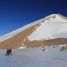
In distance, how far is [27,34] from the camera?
93.4m

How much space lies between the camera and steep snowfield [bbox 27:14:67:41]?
8918 centimetres

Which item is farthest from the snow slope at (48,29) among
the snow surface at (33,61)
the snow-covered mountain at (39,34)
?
the snow surface at (33,61)

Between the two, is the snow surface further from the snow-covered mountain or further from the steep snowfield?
the steep snowfield

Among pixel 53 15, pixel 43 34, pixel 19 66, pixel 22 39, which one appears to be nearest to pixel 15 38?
pixel 22 39

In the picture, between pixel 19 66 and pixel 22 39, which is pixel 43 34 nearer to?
pixel 22 39

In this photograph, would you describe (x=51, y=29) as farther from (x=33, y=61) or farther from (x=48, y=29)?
(x=33, y=61)

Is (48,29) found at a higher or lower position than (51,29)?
higher

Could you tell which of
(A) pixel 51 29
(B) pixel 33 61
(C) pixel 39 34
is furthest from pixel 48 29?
(B) pixel 33 61

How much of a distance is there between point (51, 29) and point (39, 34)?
19.9 feet

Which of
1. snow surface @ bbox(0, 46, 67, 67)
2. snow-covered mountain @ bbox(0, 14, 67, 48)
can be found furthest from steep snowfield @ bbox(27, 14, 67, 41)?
snow surface @ bbox(0, 46, 67, 67)

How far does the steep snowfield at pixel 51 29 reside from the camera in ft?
293

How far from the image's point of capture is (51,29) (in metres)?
99.8

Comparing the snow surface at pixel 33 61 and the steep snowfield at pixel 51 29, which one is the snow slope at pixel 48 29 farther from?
the snow surface at pixel 33 61

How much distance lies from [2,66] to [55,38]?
198 feet
